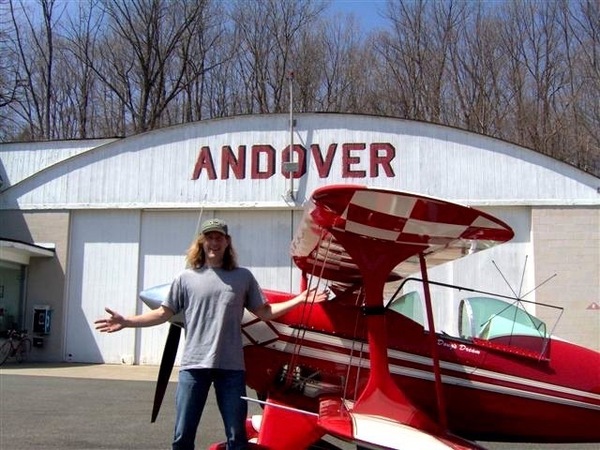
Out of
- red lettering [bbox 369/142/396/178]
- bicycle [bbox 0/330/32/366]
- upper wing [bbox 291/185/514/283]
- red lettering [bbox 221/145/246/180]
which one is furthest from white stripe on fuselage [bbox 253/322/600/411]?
bicycle [bbox 0/330/32/366]

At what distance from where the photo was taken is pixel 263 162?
1564 cm

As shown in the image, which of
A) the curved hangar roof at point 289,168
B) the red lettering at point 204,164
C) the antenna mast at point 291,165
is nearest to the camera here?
the curved hangar roof at point 289,168

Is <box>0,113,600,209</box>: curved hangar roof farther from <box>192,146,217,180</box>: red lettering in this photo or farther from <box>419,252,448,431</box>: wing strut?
<box>419,252,448,431</box>: wing strut

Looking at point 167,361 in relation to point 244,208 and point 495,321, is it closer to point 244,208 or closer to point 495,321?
point 495,321

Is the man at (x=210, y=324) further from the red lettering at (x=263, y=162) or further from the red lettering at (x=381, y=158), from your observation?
the red lettering at (x=263, y=162)

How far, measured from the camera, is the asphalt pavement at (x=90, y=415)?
669 centimetres

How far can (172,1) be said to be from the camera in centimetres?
3203

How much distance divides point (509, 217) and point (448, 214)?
38.1 ft

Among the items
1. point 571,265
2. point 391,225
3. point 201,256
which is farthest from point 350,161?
point 201,256

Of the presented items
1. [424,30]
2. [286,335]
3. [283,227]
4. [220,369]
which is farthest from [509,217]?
[424,30]

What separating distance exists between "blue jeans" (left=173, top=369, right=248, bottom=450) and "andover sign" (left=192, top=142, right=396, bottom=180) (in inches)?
457

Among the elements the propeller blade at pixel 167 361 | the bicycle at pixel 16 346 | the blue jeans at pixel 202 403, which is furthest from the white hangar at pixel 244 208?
the blue jeans at pixel 202 403

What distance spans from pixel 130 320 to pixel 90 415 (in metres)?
4.96

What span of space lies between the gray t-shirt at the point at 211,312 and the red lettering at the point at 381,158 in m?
11.5
